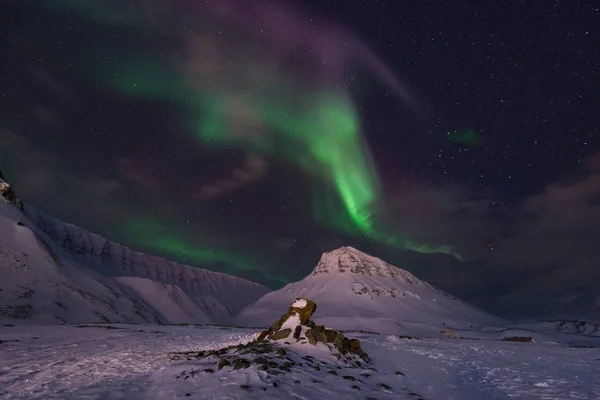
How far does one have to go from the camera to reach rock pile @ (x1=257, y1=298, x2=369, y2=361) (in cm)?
1738

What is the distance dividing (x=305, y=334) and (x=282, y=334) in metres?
1.15

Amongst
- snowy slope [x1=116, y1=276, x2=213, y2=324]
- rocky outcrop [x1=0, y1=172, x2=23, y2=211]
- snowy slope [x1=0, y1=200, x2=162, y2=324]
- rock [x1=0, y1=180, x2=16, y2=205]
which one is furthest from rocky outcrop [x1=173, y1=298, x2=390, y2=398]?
snowy slope [x1=116, y1=276, x2=213, y2=324]

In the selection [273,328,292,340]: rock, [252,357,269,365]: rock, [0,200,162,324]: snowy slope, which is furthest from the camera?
[0,200,162,324]: snowy slope

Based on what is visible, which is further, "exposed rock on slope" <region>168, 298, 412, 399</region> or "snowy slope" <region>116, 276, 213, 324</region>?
Result: "snowy slope" <region>116, 276, 213, 324</region>

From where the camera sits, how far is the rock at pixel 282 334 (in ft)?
60.4

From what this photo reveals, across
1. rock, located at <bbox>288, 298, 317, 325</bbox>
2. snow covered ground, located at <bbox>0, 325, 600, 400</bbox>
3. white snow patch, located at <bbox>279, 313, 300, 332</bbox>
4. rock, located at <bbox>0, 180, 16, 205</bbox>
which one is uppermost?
rock, located at <bbox>0, 180, 16, 205</bbox>

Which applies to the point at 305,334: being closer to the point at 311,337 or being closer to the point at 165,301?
the point at 311,337

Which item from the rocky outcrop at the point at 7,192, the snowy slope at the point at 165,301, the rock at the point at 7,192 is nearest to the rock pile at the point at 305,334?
the rocky outcrop at the point at 7,192

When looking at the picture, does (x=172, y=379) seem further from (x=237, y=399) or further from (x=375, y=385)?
(x=375, y=385)

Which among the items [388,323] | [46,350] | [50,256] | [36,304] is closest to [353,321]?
[388,323]

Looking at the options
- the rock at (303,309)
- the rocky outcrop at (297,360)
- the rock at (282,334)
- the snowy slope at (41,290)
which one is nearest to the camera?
the rocky outcrop at (297,360)

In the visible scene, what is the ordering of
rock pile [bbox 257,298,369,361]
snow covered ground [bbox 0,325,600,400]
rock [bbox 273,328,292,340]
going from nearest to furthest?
1. snow covered ground [bbox 0,325,600,400]
2. rock pile [bbox 257,298,369,361]
3. rock [bbox 273,328,292,340]

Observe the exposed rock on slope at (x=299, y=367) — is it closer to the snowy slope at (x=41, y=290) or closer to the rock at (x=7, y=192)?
the snowy slope at (x=41, y=290)

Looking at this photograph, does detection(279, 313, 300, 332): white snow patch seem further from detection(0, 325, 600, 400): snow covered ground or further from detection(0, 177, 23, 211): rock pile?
detection(0, 177, 23, 211): rock pile
